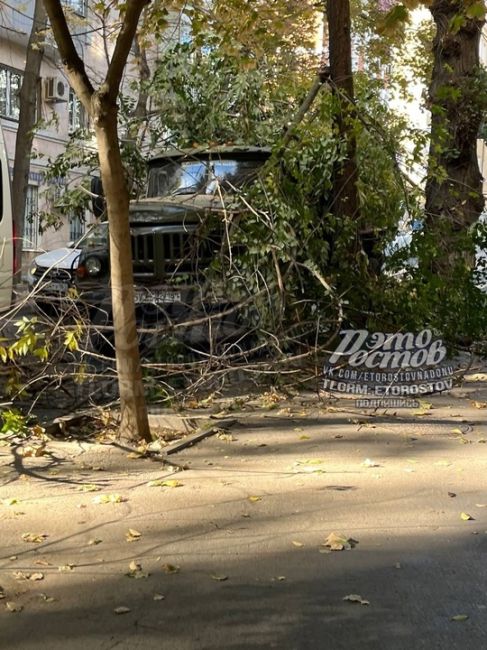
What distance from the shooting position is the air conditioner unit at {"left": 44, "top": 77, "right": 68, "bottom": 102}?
30.7m

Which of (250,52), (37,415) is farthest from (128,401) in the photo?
(250,52)

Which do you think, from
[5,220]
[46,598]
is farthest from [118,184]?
[5,220]

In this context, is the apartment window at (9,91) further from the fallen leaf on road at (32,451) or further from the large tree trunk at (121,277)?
the fallen leaf on road at (32,451)

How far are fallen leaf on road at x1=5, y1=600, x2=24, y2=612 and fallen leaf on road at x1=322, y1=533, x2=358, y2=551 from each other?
1.75 metres

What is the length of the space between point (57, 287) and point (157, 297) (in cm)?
123

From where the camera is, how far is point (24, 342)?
22.8 ft

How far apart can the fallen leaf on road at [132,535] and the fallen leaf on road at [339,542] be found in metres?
1.07

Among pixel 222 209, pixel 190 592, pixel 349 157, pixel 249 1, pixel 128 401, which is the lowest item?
pixel 190 592

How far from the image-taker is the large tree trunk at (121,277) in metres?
Answer: 6.98

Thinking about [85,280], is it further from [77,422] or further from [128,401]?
[128,401]

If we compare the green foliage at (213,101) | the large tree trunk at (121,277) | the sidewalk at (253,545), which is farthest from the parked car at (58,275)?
the green foliage at (213,101)

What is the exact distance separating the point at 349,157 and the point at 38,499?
6079 mm

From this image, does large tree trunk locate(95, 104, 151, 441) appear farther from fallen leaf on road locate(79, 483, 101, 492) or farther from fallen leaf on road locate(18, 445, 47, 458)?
fallen leaf on road locate(79, 483, 101, 492)

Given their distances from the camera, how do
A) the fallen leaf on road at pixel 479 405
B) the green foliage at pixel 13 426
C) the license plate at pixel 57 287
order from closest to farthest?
the green foliage at pixel 13 426 < the license plate at pixel 57 287 < the fallen leaf on road at pixel 479 405
